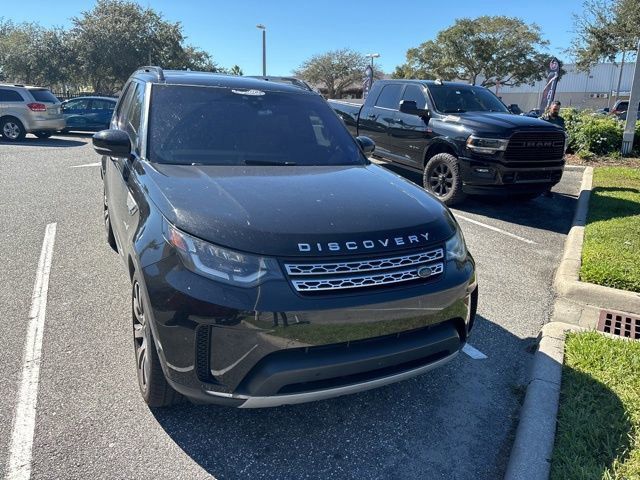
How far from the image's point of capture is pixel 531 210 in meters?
8.23

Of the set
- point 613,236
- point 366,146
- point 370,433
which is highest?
point 366,146

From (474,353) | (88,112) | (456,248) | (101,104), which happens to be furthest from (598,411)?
(88,112)

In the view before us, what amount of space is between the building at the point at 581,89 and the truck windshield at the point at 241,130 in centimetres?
5678

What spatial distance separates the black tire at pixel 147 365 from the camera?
8.38 ft

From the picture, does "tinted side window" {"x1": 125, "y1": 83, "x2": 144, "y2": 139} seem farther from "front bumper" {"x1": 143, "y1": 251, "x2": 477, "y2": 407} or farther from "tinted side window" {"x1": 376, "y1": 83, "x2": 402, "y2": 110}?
"tinted side window" {"x1": 376, "y1": 83, "x2": 402, "y2": 110}

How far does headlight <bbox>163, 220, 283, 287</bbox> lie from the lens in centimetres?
223

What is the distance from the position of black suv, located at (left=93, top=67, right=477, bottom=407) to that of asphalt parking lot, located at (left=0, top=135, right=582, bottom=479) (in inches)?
11.4

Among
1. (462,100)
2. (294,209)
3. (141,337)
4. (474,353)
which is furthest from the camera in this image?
(462,100)

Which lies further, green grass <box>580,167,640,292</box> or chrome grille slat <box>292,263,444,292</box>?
green grass <box>580,167,640,292</box>

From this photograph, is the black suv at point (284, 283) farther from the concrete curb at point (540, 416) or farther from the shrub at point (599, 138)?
the shrub at point (599, 138)

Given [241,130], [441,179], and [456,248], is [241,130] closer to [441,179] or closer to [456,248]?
[456,248]

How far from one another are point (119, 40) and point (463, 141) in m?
37.1

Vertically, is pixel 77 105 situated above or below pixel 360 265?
above

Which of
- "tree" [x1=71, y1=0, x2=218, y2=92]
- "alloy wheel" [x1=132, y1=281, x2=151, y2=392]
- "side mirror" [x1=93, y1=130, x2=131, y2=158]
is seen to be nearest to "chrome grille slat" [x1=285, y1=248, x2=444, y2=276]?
"alloy wheel" [x1=132, y1=281, x2=151, y2=392]
